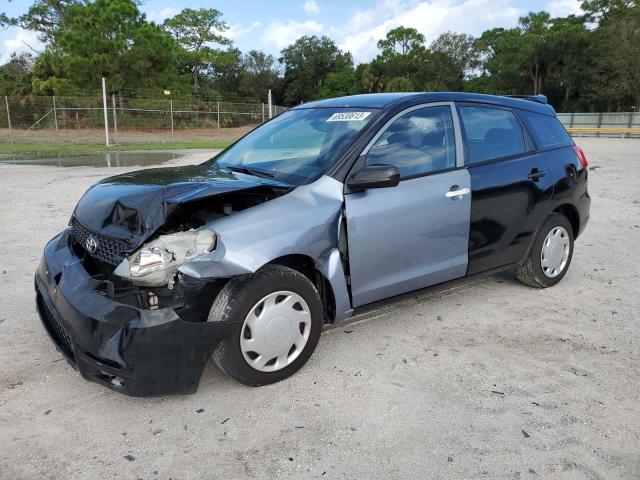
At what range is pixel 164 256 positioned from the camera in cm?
273

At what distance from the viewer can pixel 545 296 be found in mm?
4699

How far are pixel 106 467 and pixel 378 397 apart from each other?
145 cm

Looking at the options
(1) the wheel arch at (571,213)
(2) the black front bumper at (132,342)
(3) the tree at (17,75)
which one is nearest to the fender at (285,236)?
(2) the black front bumper at (132,342)

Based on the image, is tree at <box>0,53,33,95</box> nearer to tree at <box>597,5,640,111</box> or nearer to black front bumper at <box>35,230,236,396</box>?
black front bumper at <box>35,230,236,396</box>

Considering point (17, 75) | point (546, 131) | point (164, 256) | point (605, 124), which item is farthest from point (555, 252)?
point (17, 75)

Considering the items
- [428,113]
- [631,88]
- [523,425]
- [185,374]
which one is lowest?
[523,425]

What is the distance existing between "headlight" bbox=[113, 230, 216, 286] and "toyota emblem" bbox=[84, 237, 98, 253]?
348mm

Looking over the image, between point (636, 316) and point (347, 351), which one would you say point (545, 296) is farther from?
point (347, 351)

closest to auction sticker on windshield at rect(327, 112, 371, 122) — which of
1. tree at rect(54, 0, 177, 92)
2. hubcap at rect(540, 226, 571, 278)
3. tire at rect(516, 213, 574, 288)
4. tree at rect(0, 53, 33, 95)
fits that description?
tire at rect(516, 213, 574, 288)

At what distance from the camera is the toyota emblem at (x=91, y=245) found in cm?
303

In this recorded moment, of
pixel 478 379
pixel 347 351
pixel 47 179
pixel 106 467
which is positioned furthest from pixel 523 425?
pixel 47 179

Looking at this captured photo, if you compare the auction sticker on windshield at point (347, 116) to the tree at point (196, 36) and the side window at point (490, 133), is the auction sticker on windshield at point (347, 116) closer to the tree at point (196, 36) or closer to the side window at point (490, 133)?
the side window at point (490, 133)

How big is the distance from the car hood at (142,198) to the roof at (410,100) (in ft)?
3.35

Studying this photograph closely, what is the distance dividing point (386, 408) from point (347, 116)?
201cm
